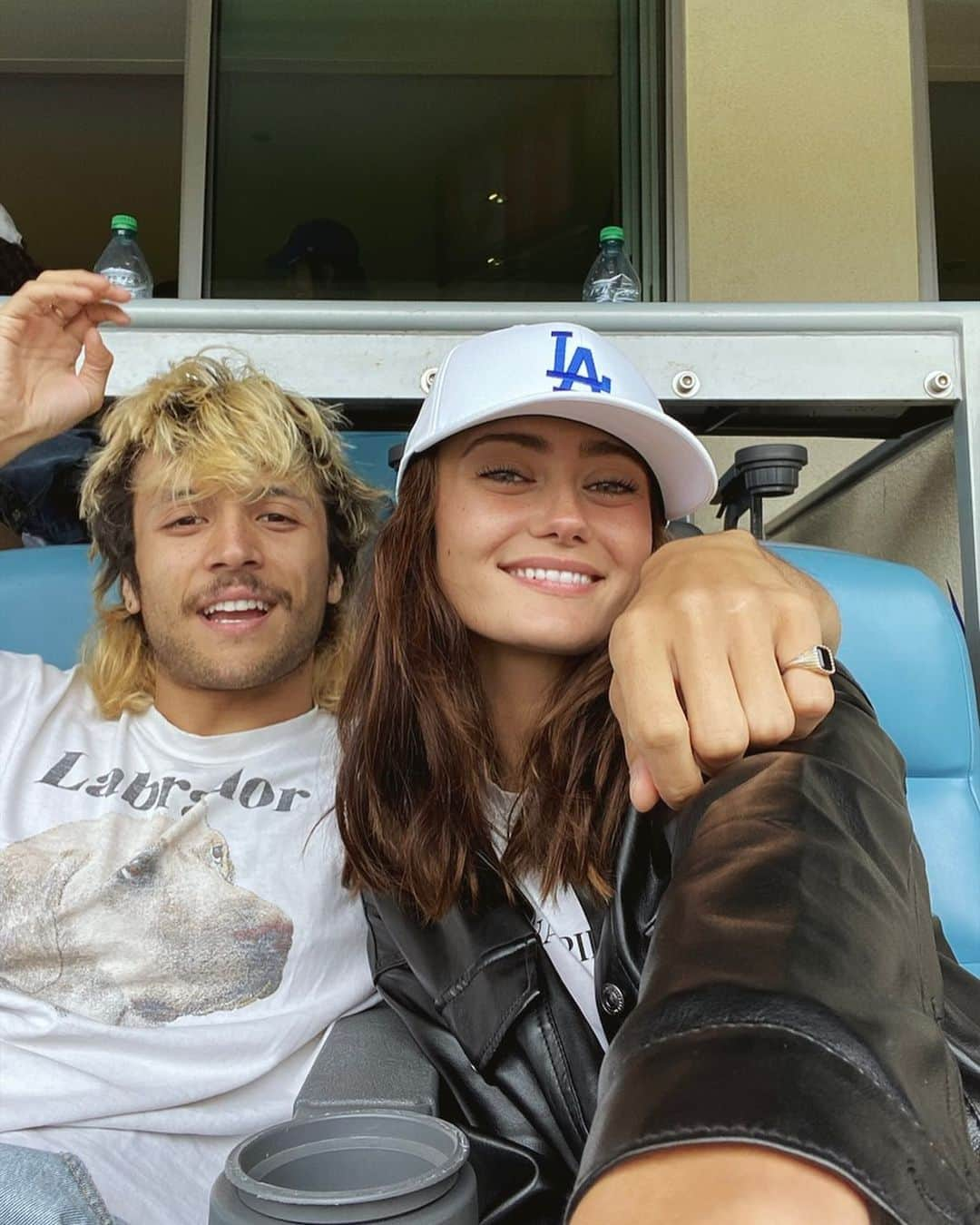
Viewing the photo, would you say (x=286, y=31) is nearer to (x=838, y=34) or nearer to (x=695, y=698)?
(x=838, y=34)

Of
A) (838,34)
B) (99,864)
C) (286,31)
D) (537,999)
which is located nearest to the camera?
(537,999)

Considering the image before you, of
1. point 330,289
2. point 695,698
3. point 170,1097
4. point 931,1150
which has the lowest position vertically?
point 170,1097

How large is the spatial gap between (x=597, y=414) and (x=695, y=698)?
504mm

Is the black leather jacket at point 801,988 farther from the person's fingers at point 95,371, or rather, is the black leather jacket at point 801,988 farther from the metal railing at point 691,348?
the person's fingers at point 95,371

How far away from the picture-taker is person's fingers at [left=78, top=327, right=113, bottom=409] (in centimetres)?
150

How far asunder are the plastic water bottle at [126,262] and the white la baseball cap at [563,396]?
122cm

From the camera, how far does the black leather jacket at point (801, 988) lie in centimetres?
43

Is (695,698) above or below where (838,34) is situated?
below

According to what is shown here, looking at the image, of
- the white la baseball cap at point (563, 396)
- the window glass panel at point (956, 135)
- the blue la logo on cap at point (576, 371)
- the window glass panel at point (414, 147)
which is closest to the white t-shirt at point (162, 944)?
the white la baseball cap at point (563, 396)

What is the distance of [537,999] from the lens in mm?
1091

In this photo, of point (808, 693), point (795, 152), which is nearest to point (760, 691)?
point (808, 693)

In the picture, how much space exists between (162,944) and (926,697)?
3.57ft

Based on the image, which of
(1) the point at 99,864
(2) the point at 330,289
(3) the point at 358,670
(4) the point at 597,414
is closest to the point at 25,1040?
(1) the point at 99,864

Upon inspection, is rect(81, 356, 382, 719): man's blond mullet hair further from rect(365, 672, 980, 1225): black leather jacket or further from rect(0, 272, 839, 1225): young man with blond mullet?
rect(365, 672, 980, 1225): black leather jacket
